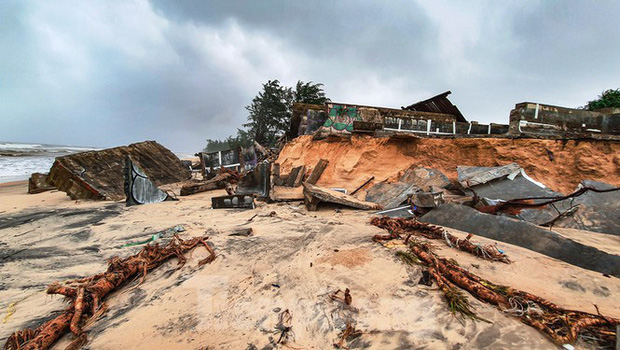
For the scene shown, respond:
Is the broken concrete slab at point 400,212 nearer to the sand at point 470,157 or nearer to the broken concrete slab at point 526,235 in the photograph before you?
the broken concrete slab at point 526,235

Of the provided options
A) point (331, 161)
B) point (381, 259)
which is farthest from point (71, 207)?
point (381, 259)

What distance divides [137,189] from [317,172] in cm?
501

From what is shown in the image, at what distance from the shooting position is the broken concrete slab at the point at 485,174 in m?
5.05

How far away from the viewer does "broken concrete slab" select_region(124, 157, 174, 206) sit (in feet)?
19.3

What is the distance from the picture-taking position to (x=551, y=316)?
4.67ft

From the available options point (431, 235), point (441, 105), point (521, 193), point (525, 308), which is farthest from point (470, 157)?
point (525, 308)

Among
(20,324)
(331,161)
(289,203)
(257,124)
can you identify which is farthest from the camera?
(257,124)

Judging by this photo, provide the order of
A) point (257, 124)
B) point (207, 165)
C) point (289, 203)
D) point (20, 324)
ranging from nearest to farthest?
point (20, 324), point (289, 203), point (207, 165), point (257, 124)

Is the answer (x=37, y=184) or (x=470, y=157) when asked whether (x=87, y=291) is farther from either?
(x=37, y=184)

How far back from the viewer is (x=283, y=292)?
1.93 metres

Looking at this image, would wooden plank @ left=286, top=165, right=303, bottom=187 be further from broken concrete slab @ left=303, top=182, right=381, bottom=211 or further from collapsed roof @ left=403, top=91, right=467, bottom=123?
collapsed roof @ left=403, top=91, right=467, bottom=123

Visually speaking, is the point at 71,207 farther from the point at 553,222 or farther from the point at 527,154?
the point at 527,154

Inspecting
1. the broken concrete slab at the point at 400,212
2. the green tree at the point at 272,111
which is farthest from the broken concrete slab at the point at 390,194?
the green tree at the point at 272,111

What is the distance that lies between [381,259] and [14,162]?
28.8 m
